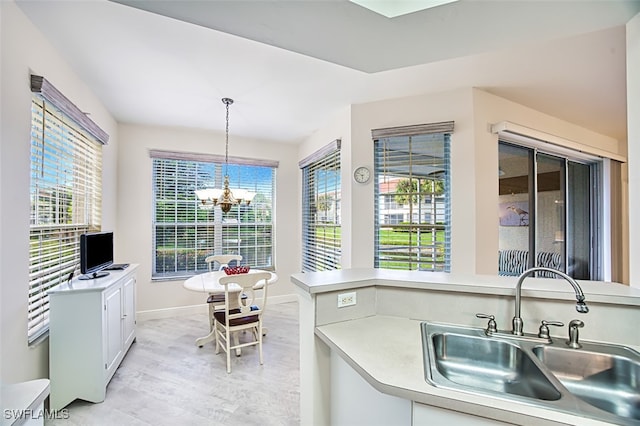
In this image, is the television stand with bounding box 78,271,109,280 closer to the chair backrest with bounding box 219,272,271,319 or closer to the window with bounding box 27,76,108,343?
the window with bounding box 27,76,108,343

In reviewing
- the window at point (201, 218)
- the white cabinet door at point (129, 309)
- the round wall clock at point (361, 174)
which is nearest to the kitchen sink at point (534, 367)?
the round wall clock at point (361, 174)

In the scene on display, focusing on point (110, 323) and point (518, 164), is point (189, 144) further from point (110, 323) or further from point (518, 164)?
point (518, 164)

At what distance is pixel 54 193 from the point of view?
7.99 ft

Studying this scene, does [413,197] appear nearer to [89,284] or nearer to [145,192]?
[89,284]

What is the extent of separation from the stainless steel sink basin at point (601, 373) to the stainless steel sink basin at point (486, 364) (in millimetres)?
99

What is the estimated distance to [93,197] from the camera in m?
3.26

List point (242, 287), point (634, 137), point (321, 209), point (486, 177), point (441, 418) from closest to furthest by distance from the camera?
point (441, 418) → point (634, 137) → point (242, 287) → point (486, 177) → point (321, 209)

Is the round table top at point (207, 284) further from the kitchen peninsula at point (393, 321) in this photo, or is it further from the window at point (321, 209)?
the kitchen peninsula at point (393, 321)

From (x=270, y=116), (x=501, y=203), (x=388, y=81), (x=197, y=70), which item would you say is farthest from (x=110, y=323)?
(x=501, y=203)

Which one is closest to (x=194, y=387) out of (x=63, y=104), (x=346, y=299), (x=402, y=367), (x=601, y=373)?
(x=346, y=299)

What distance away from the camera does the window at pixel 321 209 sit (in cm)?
384

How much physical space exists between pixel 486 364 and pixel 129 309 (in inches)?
128

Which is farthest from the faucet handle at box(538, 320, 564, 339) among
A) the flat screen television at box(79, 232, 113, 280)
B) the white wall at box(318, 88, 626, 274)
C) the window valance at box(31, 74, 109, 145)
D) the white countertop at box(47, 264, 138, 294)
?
the window valance at box(31, 74, 109, 145)

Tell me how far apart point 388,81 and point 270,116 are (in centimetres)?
161
